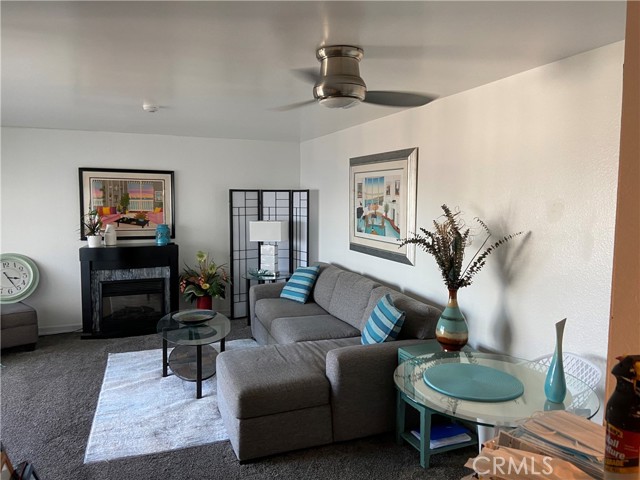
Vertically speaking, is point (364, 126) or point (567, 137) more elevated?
point (364, 126)

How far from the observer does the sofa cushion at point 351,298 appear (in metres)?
3.91

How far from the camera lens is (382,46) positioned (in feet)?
7.09

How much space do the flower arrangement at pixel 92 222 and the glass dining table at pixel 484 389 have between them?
4.13 metres

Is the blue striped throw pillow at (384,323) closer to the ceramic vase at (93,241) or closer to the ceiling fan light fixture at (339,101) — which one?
the ceiling fan light fixture at (339,101)

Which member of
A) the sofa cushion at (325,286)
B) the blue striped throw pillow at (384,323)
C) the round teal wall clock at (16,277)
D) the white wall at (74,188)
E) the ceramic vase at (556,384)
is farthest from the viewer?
the white wall at (74,188)

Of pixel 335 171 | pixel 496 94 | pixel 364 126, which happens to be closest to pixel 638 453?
pixel 496 94

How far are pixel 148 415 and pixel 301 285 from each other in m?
1.99

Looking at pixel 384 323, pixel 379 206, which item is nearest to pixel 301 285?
pixel 379 206

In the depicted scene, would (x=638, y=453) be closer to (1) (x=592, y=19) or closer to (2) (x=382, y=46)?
(1) (x=592, y=19)

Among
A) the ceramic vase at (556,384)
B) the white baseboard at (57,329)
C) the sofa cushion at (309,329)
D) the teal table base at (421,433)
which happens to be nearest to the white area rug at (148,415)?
the sofa cushion at (309,329)

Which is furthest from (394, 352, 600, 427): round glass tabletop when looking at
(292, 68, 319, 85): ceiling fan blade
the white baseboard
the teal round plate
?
the white baseboard

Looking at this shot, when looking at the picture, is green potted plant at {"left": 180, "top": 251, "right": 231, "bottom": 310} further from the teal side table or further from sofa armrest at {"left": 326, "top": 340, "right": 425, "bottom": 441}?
the teal side table

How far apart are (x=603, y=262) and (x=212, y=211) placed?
452 centimetres

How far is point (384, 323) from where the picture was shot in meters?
3.13
